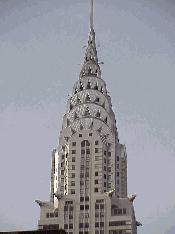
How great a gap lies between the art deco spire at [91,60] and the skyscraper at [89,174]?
7.08 metres

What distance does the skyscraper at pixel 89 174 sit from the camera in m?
144

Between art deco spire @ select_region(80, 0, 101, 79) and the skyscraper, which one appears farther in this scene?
art deco spire @ select_region(80, 0, 101, 79)

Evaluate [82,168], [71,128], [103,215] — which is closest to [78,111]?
[71,128]

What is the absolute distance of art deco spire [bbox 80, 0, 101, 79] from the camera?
6880 inches

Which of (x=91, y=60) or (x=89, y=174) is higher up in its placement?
(x=91, y=60)

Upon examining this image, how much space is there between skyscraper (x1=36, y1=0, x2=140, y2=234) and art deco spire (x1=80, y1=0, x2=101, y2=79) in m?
7.08

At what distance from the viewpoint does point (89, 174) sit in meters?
150

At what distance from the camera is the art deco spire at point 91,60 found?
175 meters

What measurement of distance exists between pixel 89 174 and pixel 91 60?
41364mm

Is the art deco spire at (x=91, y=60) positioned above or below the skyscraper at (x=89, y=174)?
above

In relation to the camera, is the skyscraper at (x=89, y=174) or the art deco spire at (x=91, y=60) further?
the art deco spire at (x=91, y=60)

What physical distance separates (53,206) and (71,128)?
20.5m

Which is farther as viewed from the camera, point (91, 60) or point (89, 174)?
point (91, 60)

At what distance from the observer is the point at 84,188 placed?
487 ft
